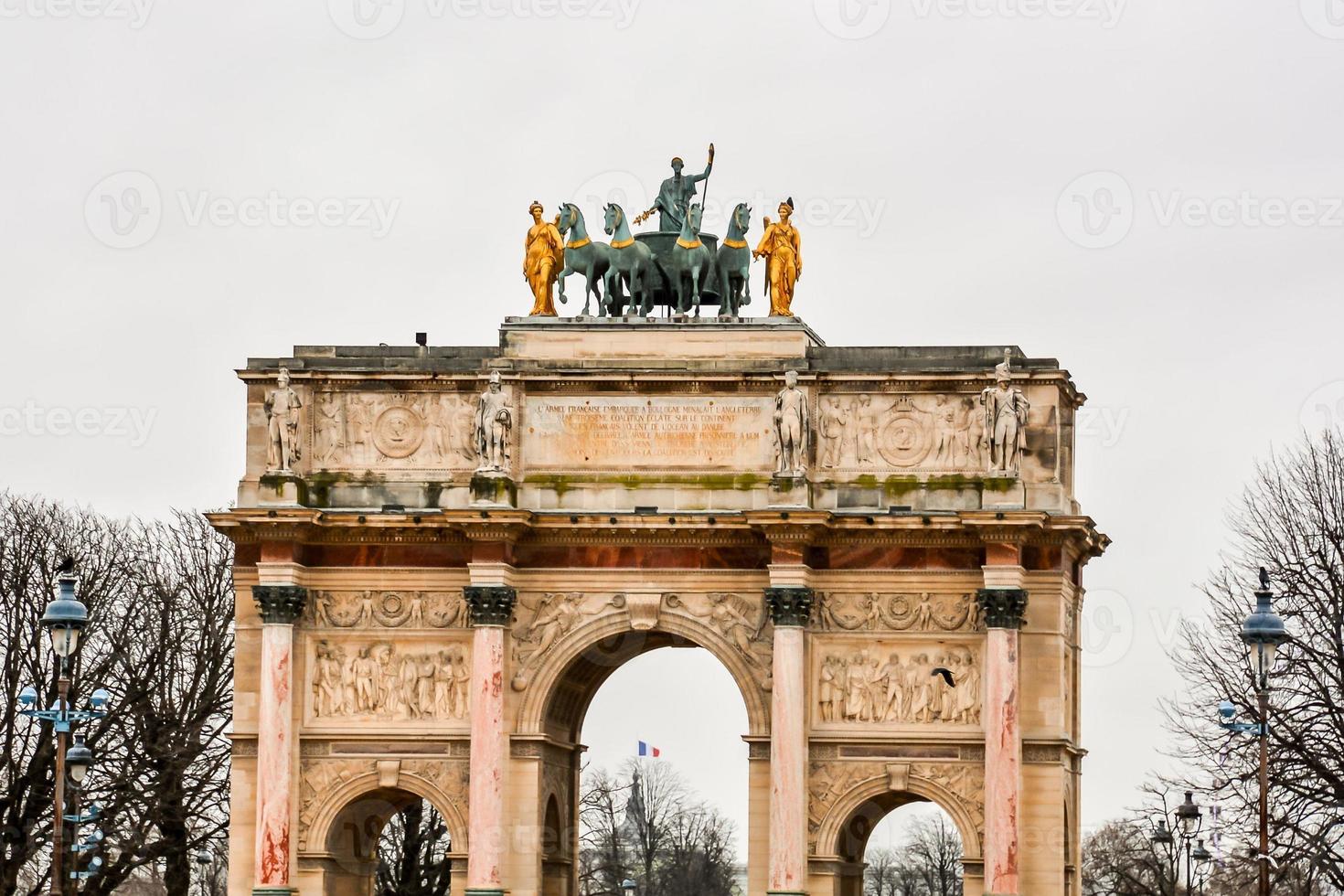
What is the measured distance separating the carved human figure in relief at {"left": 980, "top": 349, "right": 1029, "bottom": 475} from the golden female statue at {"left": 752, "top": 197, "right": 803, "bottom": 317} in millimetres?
3788

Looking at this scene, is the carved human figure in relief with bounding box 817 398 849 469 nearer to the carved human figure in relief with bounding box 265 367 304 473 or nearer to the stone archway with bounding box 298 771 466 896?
the stone archway with bounding box 298 771 466 896

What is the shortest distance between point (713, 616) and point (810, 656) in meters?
1.72

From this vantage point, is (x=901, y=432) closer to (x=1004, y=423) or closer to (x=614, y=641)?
(x=1004, y=423)

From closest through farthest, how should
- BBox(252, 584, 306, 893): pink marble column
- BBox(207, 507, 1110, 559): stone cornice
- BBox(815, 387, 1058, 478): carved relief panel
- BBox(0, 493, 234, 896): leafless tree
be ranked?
BBox(207, 507, 1110, 559): stone cornice
BBox(252, 584, 306, 893): pink marble column
BBox(815, 387, 1058, 478): carved relief panel
BBox(0, 493, 234, 896): leafless tree

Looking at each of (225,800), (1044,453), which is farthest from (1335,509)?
(225,800)

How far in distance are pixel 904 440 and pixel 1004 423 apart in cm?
166

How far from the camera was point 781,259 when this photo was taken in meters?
52.3

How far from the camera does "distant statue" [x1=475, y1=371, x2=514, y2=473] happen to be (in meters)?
51.1

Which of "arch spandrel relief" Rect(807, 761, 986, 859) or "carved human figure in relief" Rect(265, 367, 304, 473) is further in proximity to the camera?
"carved human figure in relief" Rect(265, 367, 304, 473)

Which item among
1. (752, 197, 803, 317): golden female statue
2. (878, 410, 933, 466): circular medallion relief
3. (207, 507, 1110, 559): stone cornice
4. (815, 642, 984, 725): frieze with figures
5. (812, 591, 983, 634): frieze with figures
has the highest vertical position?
(752, 197, 803, 317): golden female statue

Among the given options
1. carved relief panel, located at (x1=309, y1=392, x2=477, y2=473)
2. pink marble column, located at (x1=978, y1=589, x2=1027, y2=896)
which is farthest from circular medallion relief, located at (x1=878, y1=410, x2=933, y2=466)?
carved relief panel, located at (x1=309, y1=392, x2=477, y2=473)

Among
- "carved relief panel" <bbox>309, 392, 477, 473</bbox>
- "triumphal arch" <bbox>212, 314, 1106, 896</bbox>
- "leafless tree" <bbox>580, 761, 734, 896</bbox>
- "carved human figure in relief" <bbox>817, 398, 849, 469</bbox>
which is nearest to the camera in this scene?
"triumphal arch" <bbox>212, 314, 1106, 896</bbox>

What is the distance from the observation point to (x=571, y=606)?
169 ft

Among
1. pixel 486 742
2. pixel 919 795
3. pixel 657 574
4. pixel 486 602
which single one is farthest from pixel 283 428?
pixel 919 795
